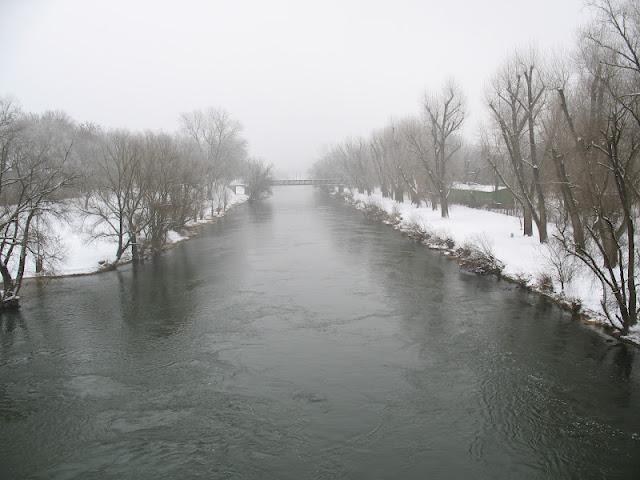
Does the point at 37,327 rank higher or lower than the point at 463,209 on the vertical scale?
lower

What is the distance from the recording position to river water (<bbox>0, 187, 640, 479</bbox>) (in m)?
8.59

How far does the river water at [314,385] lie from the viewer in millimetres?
8594

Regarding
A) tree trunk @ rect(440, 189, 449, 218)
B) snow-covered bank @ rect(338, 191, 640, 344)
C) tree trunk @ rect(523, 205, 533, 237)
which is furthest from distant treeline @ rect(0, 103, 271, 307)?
tree trunk @ rect(523, 205, 533, 237)

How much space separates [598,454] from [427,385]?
12.3 ft

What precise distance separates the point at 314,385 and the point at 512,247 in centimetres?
1602

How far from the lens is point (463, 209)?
4253cm

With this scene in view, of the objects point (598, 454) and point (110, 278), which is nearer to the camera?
point (598, 454)

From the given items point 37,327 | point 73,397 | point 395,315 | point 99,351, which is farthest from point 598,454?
point 37,327

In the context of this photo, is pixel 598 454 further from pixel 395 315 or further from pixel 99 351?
pixel 99 351

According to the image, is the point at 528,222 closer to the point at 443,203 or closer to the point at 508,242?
the point at 508,242

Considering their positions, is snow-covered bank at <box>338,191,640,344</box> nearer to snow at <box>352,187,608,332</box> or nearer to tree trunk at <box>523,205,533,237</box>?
snow at <box>352,187,608,332</box>

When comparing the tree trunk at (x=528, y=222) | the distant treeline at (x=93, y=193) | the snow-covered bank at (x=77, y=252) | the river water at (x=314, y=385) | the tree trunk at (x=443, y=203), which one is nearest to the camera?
the river water at (x=314, y=385)

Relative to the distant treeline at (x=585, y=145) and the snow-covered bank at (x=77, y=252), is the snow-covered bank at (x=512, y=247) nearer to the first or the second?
the distant treeline at (x=585, y=145)

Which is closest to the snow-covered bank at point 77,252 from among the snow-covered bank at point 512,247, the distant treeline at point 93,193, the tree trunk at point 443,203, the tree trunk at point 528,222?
the distant treeline at point 93,193
